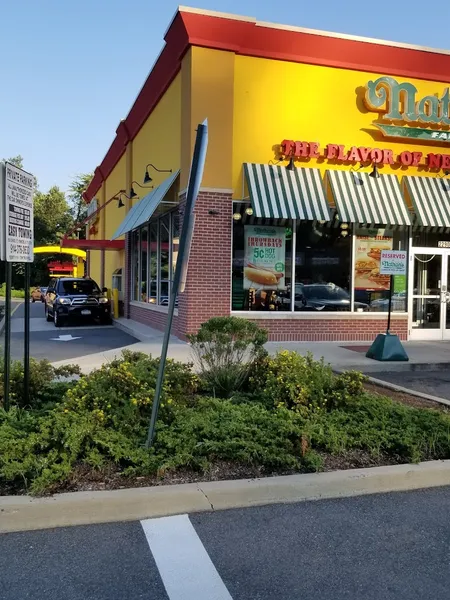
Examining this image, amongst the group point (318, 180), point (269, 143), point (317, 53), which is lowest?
point (318, 180)

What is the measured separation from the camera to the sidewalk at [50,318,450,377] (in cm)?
964

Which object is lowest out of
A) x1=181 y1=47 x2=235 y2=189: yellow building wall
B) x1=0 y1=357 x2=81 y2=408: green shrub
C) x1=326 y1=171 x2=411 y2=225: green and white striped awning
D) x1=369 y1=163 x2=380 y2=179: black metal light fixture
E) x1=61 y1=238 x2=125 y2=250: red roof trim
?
x1=0 y1=357 x2=81 y2=408: green shrub

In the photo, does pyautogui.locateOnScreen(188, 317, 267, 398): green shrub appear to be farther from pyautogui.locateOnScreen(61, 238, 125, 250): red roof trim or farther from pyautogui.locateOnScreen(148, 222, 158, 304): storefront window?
pyautogui.locateOnScreen(61, 238, 125, 250): red roof trim

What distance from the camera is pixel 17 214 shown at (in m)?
5.34

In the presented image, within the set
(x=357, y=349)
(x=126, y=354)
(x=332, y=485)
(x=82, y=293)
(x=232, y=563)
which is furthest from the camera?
(x=82, y=293)

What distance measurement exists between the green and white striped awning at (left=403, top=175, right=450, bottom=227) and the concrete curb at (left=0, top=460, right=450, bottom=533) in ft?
29.6

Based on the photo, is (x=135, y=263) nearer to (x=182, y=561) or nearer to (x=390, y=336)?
(x=390, y=336)

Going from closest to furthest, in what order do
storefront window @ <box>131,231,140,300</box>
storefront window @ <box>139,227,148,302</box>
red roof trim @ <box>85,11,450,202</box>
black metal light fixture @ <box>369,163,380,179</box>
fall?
red roof trim @ <box>85,11,450,202</box>
black metal light fixture @ <box>369,163,380,179</box>
storefront window @ <box>139,227,148,302</box>
storefront window @ <box>131,231,140,300</box>

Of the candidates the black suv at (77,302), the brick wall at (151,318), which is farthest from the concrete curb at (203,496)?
the black suv at (77,302)

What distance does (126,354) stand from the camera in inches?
278

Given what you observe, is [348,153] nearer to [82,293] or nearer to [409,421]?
[409,421]

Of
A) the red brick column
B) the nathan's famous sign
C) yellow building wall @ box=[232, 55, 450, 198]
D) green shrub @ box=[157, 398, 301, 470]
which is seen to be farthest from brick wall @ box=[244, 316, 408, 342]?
green shrub @ box=[157, 398, 301, 470]

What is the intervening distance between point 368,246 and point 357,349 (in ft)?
9.74

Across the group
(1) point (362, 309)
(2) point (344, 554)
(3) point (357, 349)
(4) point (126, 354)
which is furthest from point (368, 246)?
(2) point (344, 554)
